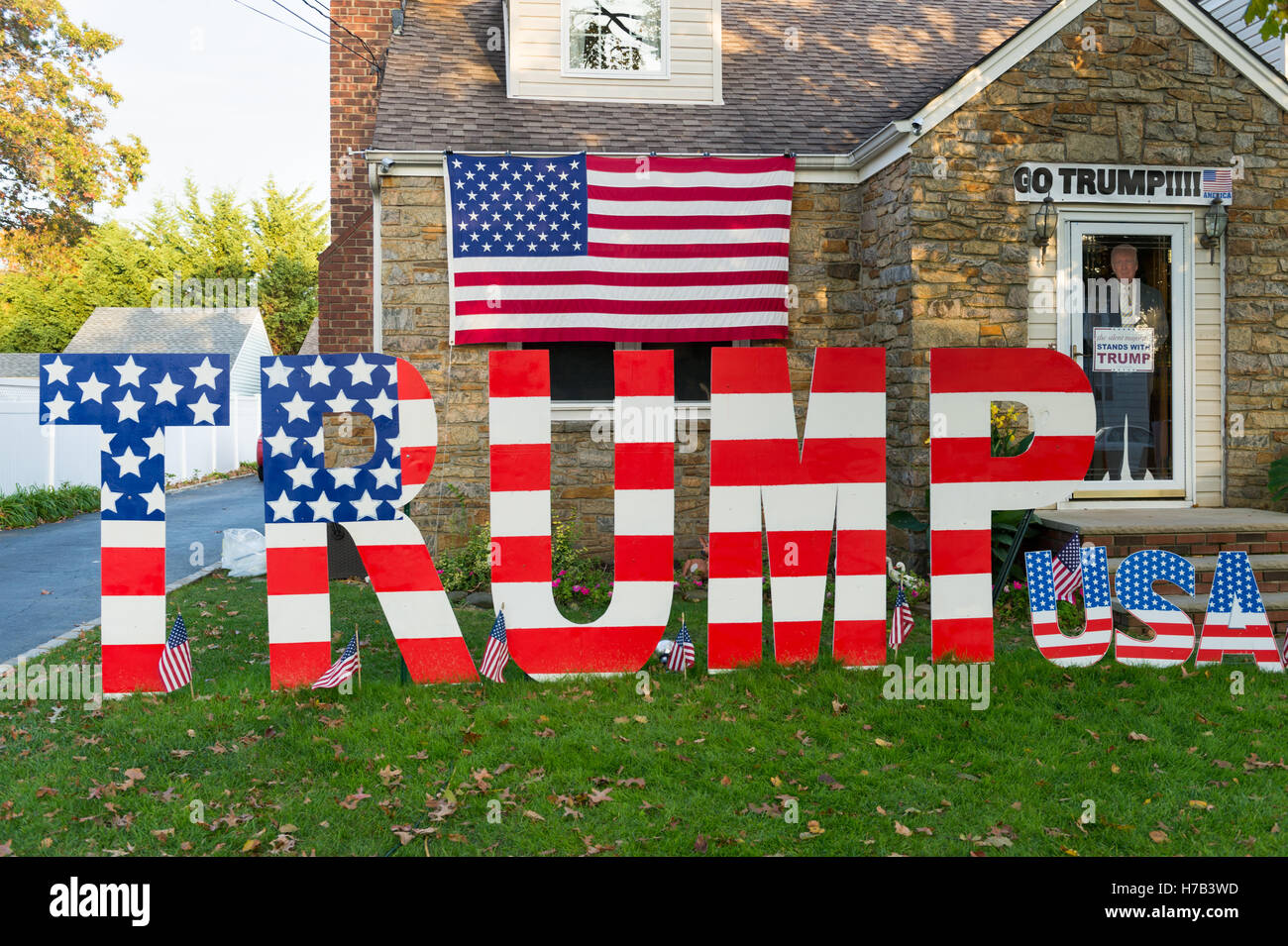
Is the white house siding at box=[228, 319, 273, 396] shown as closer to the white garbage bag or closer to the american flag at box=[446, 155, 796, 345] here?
the white garbage bag

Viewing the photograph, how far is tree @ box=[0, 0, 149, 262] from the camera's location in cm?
1930

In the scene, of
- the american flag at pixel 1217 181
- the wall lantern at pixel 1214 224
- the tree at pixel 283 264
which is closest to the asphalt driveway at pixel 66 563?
the wall lantern at pixel 1214 224

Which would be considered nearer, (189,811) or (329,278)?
(189,811)

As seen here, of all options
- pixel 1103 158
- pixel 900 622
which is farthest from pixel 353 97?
pixel 900 622

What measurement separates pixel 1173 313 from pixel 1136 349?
0.44m

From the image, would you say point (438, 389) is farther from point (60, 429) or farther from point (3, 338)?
point (3, 338)

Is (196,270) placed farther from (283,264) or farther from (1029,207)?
(1029,207)

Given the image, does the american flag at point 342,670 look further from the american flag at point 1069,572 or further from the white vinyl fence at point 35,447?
the white vinyl fence at point 35,447

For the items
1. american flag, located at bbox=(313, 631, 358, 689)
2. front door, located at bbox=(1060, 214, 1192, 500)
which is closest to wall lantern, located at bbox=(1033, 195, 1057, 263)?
front door, located at bbox=(1060, 214, 1192, 500)

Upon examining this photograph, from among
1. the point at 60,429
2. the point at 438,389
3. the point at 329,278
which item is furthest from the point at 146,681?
the point at 60,429

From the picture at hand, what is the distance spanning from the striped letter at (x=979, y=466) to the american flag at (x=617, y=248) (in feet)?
12.0

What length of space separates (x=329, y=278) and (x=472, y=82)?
9.35ft

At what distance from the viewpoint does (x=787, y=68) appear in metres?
11.0

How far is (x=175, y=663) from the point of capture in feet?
17.2
